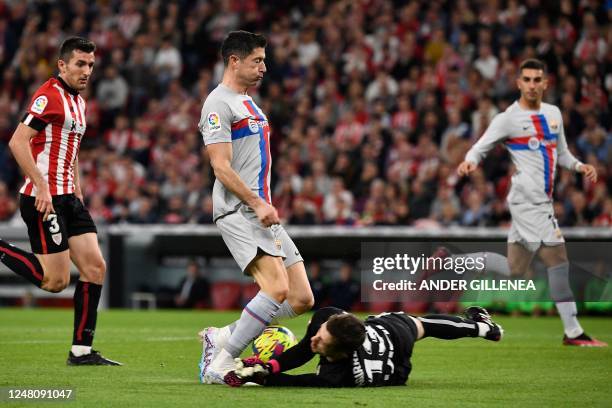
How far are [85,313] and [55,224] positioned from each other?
2.45 ft

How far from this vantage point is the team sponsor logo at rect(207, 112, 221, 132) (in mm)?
7805

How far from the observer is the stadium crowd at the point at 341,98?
18.4 meters

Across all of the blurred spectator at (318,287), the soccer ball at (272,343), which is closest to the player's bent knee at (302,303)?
the soccer ball at (272,343)

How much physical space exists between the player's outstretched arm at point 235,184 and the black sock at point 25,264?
2260mm

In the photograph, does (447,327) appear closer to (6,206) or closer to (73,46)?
(73,46)

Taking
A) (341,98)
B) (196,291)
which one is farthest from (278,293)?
(341,98)

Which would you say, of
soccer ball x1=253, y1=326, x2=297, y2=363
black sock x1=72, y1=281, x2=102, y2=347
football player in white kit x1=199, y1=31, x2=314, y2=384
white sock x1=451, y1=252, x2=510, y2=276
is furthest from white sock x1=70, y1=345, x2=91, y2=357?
white sock x1=451, y1=252, x2=510, y2=276

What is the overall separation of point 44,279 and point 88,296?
374mm

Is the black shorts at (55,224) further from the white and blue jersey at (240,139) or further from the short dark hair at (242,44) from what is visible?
the short dark hair at (242,44)

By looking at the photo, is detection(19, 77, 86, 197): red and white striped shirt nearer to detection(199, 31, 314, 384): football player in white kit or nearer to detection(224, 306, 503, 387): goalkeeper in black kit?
detection(199, 31, 314, 384): football player in white kit

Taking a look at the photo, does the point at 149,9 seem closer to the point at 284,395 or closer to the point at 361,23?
the point at 361,23

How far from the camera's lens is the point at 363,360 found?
7543mm

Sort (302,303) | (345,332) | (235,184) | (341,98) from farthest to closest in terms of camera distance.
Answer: (341,98)
(302,303)
(235,184)
(345,332)

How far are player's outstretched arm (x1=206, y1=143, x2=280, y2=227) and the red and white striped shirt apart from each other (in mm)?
1889
